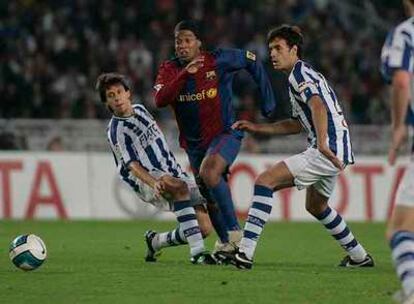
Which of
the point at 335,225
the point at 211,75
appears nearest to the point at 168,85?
the point at 211,75

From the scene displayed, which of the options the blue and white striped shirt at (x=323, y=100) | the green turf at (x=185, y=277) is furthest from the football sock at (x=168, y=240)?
the blue and white striped shirt at (x=323, y=100)

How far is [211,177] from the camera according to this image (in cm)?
1048

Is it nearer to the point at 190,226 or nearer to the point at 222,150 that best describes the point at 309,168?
the point at 222,150

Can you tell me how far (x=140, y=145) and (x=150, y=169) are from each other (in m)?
0.24

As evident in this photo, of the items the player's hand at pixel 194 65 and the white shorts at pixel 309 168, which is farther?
the player's hand at pixel 194 65

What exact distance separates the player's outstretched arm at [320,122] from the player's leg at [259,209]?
0.35 meters

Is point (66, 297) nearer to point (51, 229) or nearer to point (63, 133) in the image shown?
point (51, 229)

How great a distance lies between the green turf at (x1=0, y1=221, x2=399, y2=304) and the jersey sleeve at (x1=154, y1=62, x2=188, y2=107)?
57.7 inches

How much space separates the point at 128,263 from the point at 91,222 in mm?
7723

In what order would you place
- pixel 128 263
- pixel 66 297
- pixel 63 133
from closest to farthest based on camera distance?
pixel 66 297
pixel 128 263
pixel 63 133

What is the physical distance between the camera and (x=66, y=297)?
314 inches

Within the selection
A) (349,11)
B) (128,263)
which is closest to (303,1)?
(349,11)

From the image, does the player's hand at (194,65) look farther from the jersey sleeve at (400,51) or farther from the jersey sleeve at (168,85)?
the jersey sleeve at (400,51)

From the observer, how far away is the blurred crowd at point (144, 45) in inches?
847
